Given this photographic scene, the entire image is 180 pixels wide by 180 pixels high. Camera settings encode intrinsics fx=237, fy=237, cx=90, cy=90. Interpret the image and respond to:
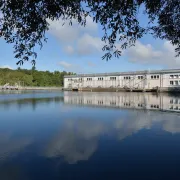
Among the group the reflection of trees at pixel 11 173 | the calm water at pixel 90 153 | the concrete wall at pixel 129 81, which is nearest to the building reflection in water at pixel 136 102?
the calm water at pixel 90 153

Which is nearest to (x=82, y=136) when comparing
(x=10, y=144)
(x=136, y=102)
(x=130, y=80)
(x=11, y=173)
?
(x=10, y=144)

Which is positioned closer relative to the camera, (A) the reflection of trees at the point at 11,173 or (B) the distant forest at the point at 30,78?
(A) the reflection of trees at the point at 11,173

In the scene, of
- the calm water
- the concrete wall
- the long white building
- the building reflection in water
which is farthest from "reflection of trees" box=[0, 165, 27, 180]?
the concrete wall

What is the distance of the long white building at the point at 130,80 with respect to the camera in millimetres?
59403

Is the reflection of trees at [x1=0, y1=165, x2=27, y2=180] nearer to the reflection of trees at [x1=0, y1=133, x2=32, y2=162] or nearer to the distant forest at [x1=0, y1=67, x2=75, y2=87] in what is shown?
the reflection of trees at [x1=0, y1=133, x2=32, y2=162]

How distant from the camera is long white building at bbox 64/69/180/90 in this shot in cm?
5940

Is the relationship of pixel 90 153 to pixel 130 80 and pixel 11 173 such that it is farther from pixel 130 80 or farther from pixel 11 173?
pixel 130 80

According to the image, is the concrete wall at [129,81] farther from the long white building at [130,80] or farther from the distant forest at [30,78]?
the distant forest at [30,78]

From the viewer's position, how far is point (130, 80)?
226 ft

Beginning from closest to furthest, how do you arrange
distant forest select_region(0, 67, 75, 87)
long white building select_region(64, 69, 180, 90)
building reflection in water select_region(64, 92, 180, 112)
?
building reflection in water select_region(64, 92, 180, 112)
long white building select_region(64, 69, 180, 90)
distant forest select_region(0, 67, 75, 87)

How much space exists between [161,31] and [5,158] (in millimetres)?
6220

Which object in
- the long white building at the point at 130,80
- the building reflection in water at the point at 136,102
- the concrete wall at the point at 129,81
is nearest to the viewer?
the building reflection in water at the point at 136,102

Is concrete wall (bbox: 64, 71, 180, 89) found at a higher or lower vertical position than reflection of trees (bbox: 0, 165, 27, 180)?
higher

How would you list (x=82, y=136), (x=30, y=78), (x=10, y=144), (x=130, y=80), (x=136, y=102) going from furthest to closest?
(x=30, y=78) < (x=130, y=80) < (x=136, y=102) < (x=82, y=136) < (x=10, y=144)
